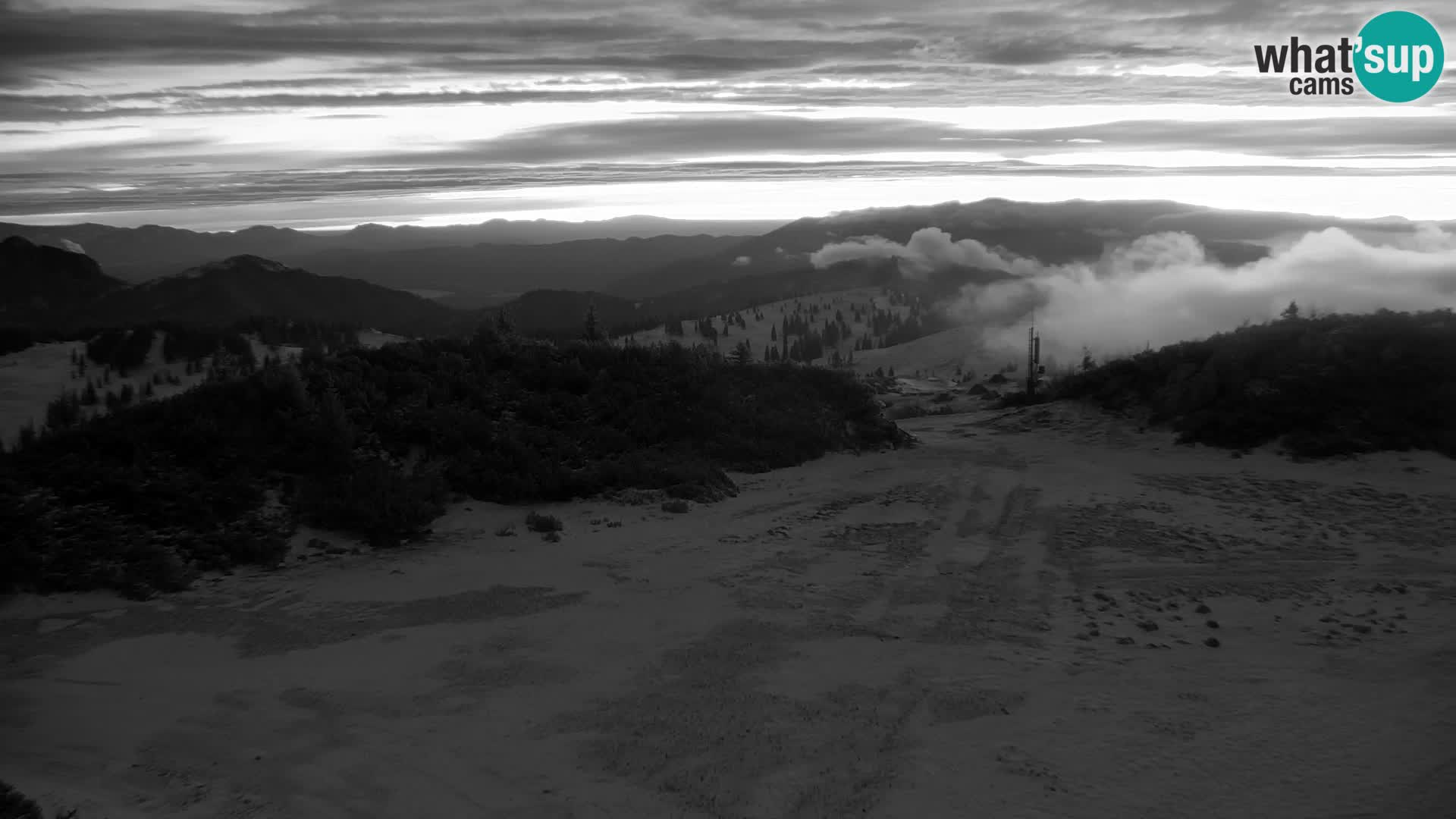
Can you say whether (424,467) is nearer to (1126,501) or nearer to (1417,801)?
(1126,501)

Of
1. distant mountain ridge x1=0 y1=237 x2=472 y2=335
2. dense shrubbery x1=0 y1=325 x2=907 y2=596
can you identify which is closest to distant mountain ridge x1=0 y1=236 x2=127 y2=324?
distant mountain ridge x1=0 y1=237 x2=472 y2=335

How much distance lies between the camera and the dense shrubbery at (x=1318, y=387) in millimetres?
16281

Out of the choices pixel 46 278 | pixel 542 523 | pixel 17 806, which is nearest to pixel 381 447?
pixel 542 523

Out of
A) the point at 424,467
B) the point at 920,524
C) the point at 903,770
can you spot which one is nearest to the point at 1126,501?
the point at 920,524

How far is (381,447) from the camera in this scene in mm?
13758

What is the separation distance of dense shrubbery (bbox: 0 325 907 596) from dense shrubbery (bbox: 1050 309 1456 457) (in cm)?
628

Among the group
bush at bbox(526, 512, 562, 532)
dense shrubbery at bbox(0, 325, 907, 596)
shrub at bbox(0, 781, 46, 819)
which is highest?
dense shrubbery at bbox(0, 325, 907, 596)

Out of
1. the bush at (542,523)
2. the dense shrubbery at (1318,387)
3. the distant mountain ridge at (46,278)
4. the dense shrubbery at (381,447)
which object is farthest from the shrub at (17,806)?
the distant mountain ridge at (46,278)

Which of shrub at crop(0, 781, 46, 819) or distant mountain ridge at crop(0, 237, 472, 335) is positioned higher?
distant mountain ridge at crop(0, 237, 472, 335)

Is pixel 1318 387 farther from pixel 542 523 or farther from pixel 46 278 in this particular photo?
pixel 46 278

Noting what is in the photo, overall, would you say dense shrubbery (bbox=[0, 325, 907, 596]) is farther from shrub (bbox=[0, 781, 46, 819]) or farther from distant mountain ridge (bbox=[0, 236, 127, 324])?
distant mountain ridge (bbox=[0, 236, 127, 324])

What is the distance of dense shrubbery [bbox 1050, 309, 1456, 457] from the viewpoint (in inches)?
641

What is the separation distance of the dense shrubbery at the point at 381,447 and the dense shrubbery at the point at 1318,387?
628 centimetres

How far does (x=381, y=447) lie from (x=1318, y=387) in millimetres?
17342
